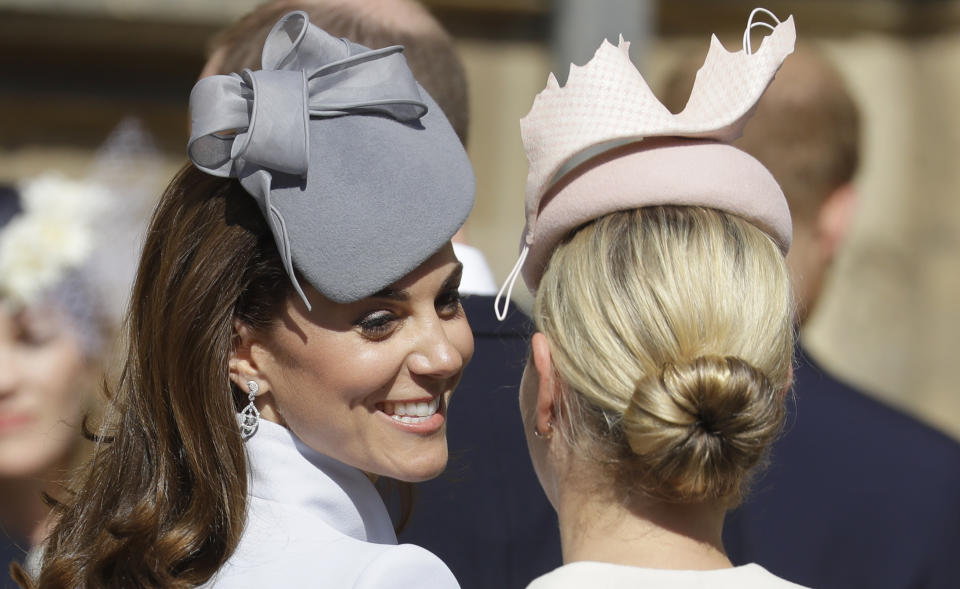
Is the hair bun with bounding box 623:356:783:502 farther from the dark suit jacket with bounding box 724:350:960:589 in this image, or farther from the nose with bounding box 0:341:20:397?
the nose with bounding box 0:341:20:397

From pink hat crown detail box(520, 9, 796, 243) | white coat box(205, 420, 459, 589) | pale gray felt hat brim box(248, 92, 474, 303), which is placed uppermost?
pink hat crown detail box(520, 9, 796, 243)

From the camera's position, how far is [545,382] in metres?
1.80

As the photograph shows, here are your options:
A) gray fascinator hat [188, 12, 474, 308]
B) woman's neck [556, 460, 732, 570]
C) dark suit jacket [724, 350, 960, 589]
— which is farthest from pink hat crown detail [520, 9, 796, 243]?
dark suit jacket [724, 350, 960, 589]

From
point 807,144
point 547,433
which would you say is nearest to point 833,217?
point 807,144

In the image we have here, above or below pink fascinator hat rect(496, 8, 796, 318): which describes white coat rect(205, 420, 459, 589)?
below

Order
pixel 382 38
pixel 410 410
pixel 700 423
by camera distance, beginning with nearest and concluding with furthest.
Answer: pixel 700 423, pixel 410 410, pixel 382 38

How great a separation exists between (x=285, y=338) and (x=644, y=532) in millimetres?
576

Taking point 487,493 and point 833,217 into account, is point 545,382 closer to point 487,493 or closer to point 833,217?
point 487,493

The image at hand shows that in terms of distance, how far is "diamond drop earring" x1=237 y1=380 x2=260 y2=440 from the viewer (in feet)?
6.07

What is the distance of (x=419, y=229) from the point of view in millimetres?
1813

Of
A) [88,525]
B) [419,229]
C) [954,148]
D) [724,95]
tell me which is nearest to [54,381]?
[88,525]

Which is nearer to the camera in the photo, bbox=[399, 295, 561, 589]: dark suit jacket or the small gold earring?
the small gold earring

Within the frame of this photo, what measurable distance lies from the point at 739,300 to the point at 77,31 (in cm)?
387

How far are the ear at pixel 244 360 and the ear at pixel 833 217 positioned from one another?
1.73 m
